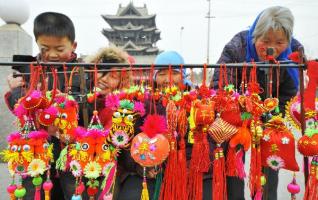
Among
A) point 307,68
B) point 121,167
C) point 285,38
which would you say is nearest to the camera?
point 307,68

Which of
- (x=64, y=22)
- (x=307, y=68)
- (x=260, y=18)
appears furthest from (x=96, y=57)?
(x=307, y=68)

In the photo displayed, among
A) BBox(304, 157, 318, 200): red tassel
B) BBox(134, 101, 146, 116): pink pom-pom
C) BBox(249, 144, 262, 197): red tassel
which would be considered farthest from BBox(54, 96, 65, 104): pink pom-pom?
BBox(304, 157, 318, 200): red tassel

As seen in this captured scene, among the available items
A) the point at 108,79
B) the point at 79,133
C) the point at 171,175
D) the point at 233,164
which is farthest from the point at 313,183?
the point at 108,79

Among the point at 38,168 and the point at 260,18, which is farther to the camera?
the point at 260,18

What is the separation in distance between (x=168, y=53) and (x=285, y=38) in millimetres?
666

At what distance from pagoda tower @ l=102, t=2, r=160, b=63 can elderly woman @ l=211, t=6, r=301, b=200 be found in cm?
2070

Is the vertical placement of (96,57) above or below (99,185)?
above

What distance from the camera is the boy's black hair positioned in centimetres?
152

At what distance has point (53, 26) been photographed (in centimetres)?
154

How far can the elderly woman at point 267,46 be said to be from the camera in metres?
1.42

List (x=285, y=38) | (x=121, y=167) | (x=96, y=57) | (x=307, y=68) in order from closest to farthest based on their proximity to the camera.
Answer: (x=307, y=68) → (x=285, y=38) → (x=121, y=167) → (x=96, y=57)

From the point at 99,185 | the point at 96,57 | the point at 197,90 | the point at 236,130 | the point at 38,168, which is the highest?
the point at 96,57

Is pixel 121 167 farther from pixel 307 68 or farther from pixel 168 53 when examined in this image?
pixel 307 68

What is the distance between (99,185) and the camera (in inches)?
56.9
